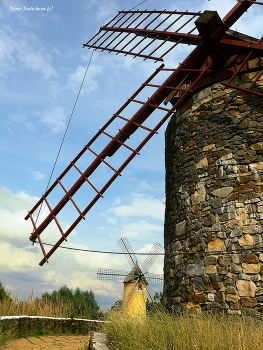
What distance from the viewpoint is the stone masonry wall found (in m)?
6.12

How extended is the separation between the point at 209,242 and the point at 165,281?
1.88 metres

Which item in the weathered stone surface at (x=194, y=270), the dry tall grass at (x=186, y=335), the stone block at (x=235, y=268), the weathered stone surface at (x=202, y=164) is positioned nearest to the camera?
the dry tall grass at (x=186, y=335)

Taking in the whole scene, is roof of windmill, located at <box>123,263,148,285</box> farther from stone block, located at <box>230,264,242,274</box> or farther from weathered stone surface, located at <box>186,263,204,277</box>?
stone block, located at <box>230,264,242,274</box>

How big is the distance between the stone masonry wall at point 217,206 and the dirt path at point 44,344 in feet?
12.2

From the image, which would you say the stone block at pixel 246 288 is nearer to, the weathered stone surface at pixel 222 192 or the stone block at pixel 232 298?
the stone block at pixel 232 298

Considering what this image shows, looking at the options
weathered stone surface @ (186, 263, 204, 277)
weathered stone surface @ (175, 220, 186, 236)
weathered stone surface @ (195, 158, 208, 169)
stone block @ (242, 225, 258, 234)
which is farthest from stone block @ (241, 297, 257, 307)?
weathered stone surface @ (195, 158, 208, 169)

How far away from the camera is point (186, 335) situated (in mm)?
4922

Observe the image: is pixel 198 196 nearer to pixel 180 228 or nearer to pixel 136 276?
pixel 180 228

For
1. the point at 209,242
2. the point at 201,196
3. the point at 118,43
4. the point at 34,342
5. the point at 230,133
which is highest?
the point at 118,43

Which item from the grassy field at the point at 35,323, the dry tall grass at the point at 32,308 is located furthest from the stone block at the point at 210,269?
the dry tall grass at the point at 32,308

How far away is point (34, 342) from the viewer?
32.9 feet

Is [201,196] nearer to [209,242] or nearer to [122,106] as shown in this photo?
[209,242]

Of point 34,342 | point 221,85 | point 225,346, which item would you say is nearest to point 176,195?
point 221,85

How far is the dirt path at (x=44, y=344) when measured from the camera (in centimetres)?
901
